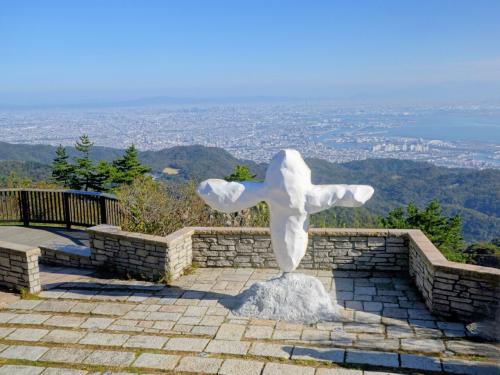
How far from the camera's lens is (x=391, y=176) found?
51125 millimetres

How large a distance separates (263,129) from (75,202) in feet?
151

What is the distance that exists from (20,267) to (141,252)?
177cm

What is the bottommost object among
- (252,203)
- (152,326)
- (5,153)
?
(5,153)

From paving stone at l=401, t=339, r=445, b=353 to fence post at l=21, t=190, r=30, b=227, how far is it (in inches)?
356

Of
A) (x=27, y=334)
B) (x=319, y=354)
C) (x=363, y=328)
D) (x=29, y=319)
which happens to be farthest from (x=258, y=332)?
(x=29, y=319)

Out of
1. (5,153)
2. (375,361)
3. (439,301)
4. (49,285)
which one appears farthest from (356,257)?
(5,153)

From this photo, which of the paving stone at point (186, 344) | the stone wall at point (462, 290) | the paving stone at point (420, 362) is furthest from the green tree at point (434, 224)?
the paving stone at point (186, 344)

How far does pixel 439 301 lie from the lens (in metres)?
6.13

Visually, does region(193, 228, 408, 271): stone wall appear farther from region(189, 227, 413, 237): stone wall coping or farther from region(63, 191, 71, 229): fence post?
region(63, 191, 71, 229): fence post

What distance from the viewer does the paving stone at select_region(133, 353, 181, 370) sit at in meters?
4.92

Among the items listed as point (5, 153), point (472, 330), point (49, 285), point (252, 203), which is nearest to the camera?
point (472, 330)

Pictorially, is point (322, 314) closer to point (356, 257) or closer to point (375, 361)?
point (375, 361)

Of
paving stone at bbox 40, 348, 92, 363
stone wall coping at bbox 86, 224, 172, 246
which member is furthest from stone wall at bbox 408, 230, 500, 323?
paving stone at bbox 40, 348, 92, 363

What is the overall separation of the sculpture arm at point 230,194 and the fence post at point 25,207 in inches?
254
